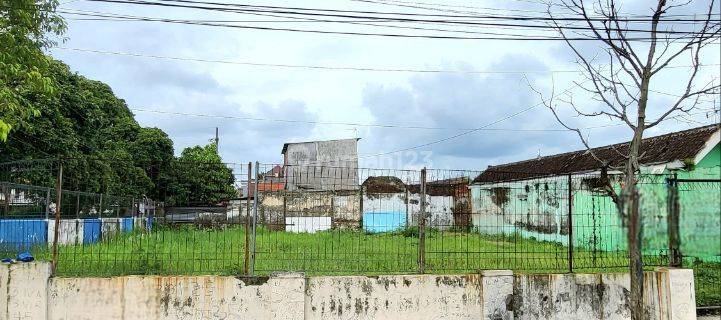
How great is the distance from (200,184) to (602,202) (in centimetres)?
730

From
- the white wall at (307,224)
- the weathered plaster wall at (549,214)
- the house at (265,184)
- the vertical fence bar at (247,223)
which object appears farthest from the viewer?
the weathered plaster wall at (549,214)

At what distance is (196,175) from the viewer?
8.52 meters

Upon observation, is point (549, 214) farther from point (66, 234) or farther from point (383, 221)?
point (66, 234)

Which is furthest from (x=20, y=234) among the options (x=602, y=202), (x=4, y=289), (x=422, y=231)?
(x=602, y=202)

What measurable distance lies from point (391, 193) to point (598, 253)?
3.75 meters

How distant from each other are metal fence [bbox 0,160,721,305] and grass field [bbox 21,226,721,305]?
0.02 metres

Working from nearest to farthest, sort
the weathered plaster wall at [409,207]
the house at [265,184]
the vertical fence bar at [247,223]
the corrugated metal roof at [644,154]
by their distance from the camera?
the vertical fence bar at [247,223], the house at [265,184], the weathered plaster wall at [409,207], the corrugated metal roof at [644,154]

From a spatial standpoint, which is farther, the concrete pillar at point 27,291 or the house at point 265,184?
the house at point 265,184

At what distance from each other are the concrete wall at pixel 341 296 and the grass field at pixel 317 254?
351 mm

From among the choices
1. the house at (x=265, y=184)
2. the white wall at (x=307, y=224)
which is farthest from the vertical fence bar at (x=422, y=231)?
the house at (x=265, y=184)

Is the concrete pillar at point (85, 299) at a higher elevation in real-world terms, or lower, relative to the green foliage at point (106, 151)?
lower

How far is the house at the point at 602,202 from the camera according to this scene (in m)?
3.07

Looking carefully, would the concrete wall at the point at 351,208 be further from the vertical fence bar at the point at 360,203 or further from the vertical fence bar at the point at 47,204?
the vertical fence bar at the point at 47,204

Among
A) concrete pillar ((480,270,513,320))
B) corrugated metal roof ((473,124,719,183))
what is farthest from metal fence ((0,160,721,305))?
corrugated metal roof ((473,124,719,183))
